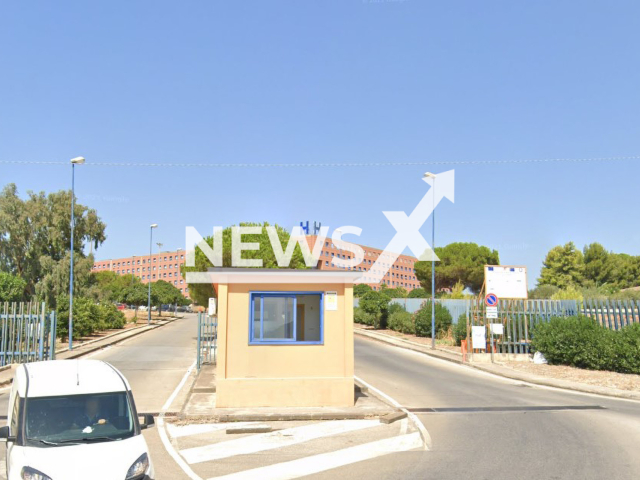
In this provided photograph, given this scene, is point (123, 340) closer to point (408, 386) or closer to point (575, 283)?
point (408, 386)

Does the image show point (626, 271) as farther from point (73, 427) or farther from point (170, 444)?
point (73, 427)

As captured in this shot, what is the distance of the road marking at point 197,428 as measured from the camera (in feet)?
35.2

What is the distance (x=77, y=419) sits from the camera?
6773mm

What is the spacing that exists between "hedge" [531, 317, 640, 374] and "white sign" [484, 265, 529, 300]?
301 centimetres

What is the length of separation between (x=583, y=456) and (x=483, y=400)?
5621mm

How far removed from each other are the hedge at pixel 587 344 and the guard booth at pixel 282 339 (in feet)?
36.7

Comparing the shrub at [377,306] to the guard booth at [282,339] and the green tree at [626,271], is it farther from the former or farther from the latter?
the guard booth at [282,339]

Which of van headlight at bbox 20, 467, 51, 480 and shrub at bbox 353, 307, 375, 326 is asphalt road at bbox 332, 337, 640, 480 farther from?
shrub at bbox 353, 307, 375, 326

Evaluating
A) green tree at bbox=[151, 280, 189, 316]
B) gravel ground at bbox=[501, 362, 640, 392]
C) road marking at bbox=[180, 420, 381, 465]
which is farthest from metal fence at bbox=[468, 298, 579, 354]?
green tree at bbox=[151, 280, 189, 316]

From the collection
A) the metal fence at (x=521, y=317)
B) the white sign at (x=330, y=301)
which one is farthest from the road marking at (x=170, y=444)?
the metal fence at (x=521, y=317)

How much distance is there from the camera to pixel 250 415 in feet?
38.1

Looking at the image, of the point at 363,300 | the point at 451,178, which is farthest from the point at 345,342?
the point at 363,300

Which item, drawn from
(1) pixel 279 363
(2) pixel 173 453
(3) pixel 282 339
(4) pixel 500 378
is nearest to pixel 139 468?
(2) pixel 173 453

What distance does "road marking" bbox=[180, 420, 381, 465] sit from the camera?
9.23m
